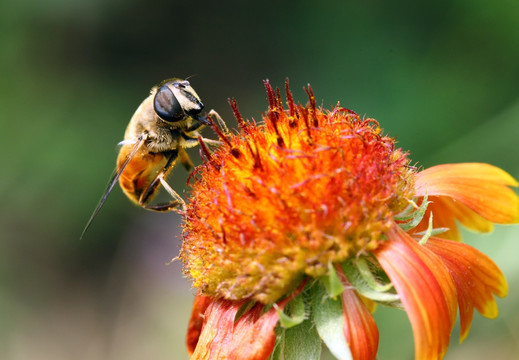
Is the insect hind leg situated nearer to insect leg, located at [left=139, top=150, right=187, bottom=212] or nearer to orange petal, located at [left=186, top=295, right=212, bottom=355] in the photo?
insect leg, located at [left=139, top=150, right=187, bottom=212]

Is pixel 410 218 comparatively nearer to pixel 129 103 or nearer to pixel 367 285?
pixel 367 285

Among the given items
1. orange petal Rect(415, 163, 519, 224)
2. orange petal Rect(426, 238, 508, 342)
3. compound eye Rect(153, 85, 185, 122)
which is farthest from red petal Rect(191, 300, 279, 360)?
compound eye Rect(153, 85, 185, 122)

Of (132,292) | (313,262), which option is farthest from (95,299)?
(313,262)

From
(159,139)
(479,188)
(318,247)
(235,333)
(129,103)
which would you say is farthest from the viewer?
(129,103)

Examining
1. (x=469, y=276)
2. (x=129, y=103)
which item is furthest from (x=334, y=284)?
(x=129, y=103)

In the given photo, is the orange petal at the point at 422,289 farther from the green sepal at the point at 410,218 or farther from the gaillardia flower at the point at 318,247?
the green sepal at the point at 410,218

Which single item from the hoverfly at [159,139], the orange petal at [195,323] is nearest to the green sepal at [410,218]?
the orange petal at [195,323]
